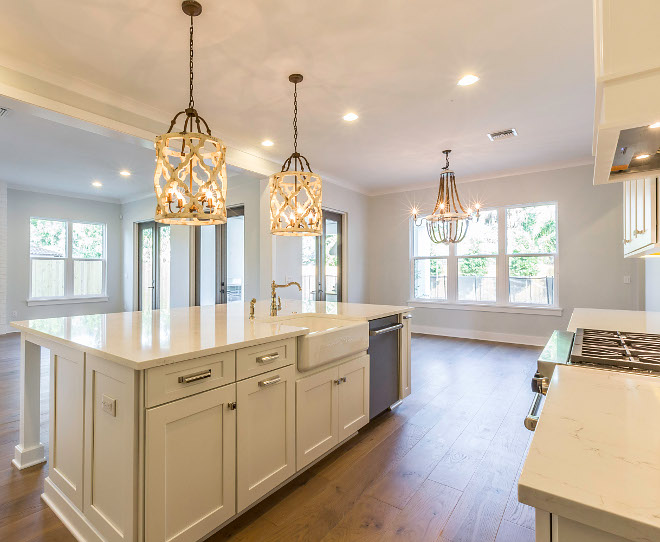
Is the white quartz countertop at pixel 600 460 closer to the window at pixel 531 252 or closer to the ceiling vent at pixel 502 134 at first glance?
the ceiling vent at pixel 502 134

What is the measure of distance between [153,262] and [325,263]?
362 centimetres

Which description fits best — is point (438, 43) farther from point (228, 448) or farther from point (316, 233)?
point (228, 448)

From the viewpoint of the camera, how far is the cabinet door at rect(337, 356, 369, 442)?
94.8 inches

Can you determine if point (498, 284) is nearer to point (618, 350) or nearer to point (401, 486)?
point (401, 486)

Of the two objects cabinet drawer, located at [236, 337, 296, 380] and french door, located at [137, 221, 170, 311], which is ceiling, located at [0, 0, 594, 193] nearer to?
cabinet drawer, located at [236, 337, 296, 380]

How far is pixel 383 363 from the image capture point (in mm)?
2947

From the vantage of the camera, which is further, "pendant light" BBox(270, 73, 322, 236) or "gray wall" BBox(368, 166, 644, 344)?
"gray wall" BBox(368, 166, 644, 344)

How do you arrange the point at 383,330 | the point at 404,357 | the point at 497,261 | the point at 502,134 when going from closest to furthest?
the point at 383,330
the point at 404,357
the point at 502,134
the point at 497,261

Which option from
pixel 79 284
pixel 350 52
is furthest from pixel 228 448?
pixel 79 284

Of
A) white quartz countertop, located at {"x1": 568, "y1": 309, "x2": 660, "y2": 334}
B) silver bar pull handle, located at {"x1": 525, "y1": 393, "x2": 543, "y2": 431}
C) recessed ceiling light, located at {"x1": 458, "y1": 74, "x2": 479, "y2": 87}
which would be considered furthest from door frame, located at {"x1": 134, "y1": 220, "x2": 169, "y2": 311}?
silver bar pull handle, located at {"x1": 525, "y1": 393, "x2": 543, "y2": 431}

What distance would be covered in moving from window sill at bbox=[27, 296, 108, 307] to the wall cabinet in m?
7.22

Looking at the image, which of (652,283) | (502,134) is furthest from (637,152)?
(652,283)

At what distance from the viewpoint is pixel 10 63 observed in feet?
8.75

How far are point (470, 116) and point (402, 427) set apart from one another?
3042 millimetres
